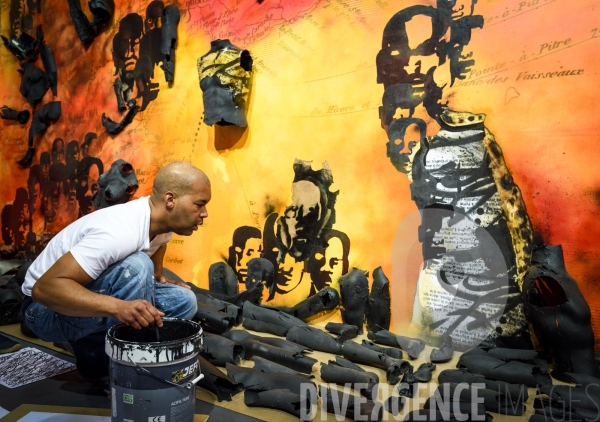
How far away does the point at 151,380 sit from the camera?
4.97 ft

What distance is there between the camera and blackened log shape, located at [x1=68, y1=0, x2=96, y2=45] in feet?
13.8

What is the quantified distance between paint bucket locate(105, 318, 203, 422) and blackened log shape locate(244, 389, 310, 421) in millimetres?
376

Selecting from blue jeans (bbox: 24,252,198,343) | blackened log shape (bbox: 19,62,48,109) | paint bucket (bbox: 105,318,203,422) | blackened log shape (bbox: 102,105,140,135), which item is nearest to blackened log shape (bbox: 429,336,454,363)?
paint bucket (bbox: 105,318,203,422)

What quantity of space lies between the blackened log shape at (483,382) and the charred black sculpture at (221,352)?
1.01 m

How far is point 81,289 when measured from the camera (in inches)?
64.1

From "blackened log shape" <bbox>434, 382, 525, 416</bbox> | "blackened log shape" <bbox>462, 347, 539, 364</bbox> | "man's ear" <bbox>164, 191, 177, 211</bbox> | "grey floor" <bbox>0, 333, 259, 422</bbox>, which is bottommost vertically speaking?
"grey floor" <bbox>0, 333, 259, 422</bbox>

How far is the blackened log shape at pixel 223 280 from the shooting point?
3.30 metres

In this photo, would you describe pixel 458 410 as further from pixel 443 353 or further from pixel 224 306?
pixel 224 306

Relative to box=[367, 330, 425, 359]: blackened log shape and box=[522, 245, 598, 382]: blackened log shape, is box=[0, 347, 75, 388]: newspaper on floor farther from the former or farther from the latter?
box=[522, 245, 598, 382]: blackened log shape

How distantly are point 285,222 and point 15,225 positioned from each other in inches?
134

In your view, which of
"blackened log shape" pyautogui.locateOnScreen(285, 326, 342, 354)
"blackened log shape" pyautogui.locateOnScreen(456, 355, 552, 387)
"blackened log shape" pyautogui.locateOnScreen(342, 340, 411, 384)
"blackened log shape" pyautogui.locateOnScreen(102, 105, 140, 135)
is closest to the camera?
"blackened log shape" pyautogui.locateOnScreen(456, 355, 552, 387)

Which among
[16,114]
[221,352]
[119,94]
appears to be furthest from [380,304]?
[16,114]

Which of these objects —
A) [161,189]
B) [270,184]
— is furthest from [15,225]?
[161,189]

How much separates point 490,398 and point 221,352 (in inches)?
49.9
